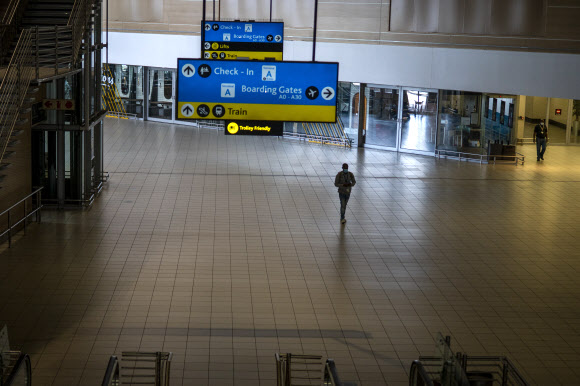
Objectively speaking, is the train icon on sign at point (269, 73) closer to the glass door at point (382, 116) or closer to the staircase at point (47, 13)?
the staircase at point (47, 13)

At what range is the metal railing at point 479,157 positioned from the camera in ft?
79.0

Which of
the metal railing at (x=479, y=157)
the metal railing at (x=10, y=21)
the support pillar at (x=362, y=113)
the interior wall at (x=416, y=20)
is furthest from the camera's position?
the support pillar at (x=362, y=113)

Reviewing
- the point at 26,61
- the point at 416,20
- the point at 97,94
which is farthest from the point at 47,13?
the point at 416,20

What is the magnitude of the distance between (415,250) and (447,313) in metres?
3.21

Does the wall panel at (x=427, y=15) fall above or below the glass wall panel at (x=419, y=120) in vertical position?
above

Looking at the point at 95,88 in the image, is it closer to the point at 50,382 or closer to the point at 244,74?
the point at 244,74

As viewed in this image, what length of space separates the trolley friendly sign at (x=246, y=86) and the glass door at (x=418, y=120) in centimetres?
1328

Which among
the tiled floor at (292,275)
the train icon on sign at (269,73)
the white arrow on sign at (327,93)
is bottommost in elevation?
the tiled floor at (292,275)

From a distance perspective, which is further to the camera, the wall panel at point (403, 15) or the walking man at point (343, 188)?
the wall panel at point (403, 15)

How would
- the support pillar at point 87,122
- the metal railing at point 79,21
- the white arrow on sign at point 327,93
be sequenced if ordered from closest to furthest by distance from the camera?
1. the white arrow on sign at point 327,93
2. the metal railing at point 79,21
3. the support pillar at point 87,122

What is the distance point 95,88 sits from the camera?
17.6m

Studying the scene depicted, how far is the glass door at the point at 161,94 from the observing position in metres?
30.5

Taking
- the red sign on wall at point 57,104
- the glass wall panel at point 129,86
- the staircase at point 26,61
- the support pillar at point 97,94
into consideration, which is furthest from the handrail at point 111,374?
the glass wall panel at point 129,86

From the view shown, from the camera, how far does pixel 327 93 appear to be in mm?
12547
